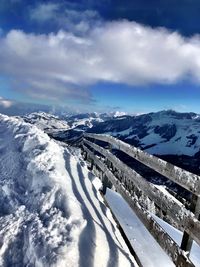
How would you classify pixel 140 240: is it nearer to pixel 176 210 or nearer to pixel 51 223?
pixel 51 223

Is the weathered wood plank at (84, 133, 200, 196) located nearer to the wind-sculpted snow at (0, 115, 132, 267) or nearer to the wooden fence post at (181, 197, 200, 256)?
the wooden fence post at (181, 197, 200, 256)

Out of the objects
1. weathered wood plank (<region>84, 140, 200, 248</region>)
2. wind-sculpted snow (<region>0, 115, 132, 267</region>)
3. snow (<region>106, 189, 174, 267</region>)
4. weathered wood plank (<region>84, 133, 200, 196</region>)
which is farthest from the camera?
snow (<region>106, 189, 174, 267</region>)

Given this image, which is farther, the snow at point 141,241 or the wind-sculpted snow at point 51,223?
the snow at point 141,241

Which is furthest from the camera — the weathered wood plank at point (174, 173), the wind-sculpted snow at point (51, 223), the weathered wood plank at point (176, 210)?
the wind-sculpted snow at point (51, 223)

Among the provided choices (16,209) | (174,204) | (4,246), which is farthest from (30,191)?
(174,204)

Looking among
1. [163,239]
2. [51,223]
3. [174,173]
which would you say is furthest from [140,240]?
[174,173]

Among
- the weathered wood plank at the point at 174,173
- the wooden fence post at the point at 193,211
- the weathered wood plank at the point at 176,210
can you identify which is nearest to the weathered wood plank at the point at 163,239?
the wooden fence post at the point at 193,211

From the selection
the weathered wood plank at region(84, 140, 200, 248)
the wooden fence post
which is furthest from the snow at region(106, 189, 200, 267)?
the wooden fence post

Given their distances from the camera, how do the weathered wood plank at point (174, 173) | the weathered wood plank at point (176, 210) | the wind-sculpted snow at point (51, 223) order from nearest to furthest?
1. the weathered wood plank at point (176, 210)
2. the weathered wood plank at point (174, 173)
3. the wind-sculpted snow at point (51, 223)

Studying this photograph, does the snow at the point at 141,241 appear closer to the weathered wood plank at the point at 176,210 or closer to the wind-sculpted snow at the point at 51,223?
the wind-sculpted snow at the point at 51,223
